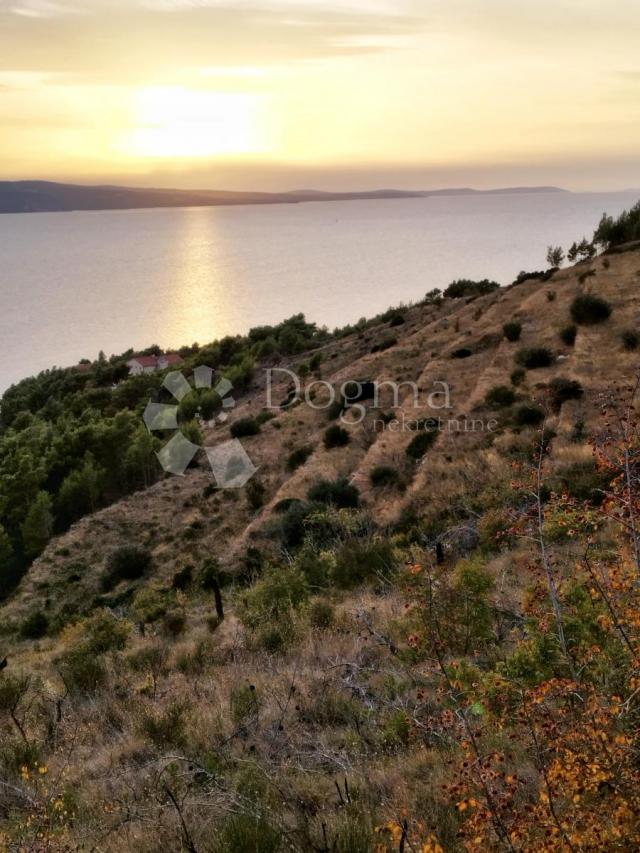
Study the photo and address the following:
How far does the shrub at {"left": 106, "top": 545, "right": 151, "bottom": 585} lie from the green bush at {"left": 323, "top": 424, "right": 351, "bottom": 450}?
11.3m

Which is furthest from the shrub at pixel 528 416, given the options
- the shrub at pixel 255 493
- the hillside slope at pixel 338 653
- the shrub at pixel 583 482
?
the shrub at pixel 255 493

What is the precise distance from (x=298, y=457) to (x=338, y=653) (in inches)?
1004

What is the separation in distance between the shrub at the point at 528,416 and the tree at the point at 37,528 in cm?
3806

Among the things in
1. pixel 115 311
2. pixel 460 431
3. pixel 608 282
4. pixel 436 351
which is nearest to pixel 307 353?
pixel 436 351

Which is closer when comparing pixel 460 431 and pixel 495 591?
pixel 495 591

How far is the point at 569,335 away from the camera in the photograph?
31.3 m

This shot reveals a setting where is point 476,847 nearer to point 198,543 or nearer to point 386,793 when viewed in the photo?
point 386,793

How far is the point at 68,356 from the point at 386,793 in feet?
375

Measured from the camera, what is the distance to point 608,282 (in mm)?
35219

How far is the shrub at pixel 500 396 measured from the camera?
2772cm

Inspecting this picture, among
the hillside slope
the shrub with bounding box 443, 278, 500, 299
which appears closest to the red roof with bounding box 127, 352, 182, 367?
the shrub with bounding box 443, 278, 500, 299
